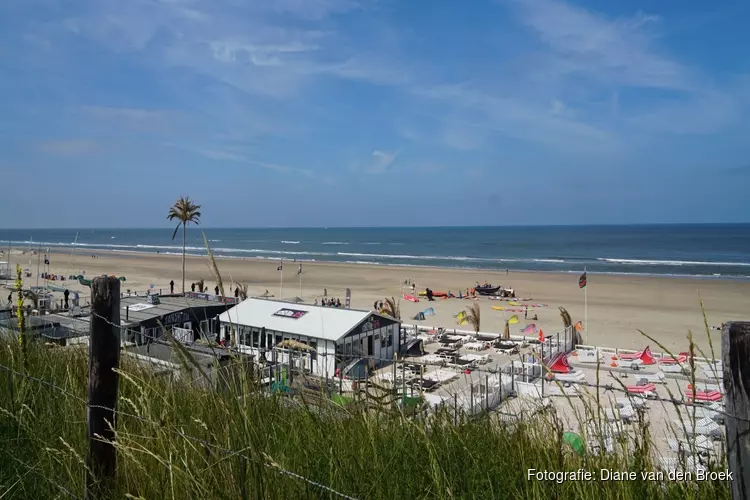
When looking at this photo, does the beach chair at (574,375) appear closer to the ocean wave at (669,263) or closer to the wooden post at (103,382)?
the wooden post at (103,382)

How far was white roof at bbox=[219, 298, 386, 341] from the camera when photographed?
15.4 meters

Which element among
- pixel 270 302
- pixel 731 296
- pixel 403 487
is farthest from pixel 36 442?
pixel 731 296

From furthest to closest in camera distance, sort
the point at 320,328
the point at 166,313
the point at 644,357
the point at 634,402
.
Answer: the point at 166,313 → the point at 644,357 → the point at 320,328 → the point at 634,402

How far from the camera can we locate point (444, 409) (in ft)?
8.55

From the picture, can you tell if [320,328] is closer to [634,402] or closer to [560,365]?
[560,365]

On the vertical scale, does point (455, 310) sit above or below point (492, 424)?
below

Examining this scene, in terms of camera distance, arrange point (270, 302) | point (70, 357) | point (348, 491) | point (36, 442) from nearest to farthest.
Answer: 1. point (348, 491)
2. point (36, 442)
3. point (70, 357)
4. point (270, 302)

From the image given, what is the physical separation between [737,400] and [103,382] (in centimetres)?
237

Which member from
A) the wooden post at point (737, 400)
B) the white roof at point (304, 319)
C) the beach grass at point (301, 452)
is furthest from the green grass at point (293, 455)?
the white roof at point (304, 319)

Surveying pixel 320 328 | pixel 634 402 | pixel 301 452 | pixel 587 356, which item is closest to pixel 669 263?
pixel 587 356

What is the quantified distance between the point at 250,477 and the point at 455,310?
27.4 metres

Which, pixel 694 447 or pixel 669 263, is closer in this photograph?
pixel 694 447

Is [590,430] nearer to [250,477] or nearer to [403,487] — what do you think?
[403,487]

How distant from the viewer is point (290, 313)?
16.9 metres
